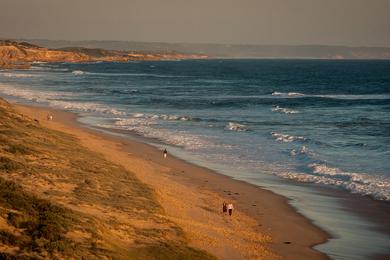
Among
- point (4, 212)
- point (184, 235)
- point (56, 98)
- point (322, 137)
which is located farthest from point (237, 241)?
point (56, 98)

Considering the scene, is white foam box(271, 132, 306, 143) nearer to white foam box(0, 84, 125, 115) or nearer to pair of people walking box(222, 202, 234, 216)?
pair of people walking box(222, 202, 234, 216)

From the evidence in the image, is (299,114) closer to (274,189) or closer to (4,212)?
(274,189)

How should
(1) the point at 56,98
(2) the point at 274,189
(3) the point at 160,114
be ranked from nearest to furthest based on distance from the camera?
(2) the point at 274,189 → (3) the point at 160,114 → (1) the point at 56,98

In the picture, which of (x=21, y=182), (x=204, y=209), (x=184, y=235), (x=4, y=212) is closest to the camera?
(x=4, y=212)

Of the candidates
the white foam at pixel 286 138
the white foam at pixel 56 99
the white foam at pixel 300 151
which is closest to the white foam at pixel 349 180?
the white foam at pixel 300 151

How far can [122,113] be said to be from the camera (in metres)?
55.4

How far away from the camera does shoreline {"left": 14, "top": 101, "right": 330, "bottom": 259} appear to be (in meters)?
18.1

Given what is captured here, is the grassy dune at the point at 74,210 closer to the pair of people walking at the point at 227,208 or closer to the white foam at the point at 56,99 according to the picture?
the pair of people walking at the point at 227,208

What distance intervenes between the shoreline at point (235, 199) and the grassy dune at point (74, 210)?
118 centimetres

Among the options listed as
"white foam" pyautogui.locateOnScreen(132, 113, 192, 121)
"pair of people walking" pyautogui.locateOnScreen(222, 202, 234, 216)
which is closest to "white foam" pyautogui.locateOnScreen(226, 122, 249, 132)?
"white foam" pyautogui.locateOnScreen(132, 113, 192, 121)

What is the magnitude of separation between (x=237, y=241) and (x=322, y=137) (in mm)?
23937

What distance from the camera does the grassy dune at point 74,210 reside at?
13688 millimetres

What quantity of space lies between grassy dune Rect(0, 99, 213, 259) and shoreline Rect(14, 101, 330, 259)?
3.88 ft

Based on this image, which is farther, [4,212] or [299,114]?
[299,114]
